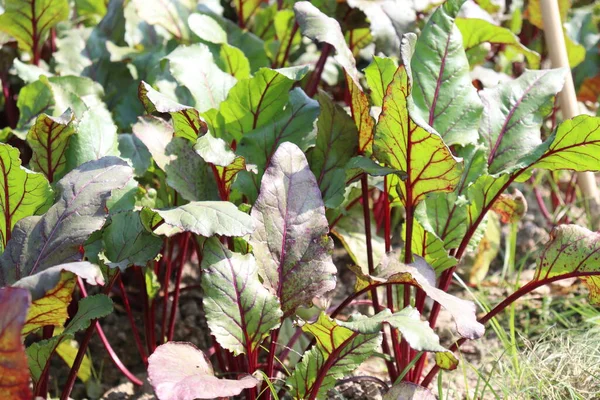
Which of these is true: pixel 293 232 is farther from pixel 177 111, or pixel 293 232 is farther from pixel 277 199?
pixel 177 111

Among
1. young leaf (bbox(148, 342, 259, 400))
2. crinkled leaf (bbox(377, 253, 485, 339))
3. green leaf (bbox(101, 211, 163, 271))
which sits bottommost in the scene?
young leaf (bbox(148, 342, 259, 400))

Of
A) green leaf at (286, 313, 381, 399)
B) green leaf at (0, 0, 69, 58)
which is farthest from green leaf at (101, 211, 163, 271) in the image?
green leaf at (0, 0, 69, 58)

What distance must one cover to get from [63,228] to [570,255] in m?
0.97

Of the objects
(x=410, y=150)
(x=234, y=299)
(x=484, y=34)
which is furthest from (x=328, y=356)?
(x=484, y=34)

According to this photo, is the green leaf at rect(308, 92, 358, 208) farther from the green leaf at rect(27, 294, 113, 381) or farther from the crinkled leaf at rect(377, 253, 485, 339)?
the green leaf at rect(27, 294, 113, 381)

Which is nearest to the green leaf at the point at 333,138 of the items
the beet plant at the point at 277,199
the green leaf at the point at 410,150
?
the beet plant at the point at 277,199

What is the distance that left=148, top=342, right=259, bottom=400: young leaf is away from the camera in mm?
1124

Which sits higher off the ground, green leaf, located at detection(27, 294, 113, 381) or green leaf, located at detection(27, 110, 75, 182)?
green leaf, located at detection(27, 110, 75, 182)

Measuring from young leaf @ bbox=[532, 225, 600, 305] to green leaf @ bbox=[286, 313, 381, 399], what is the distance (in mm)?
396

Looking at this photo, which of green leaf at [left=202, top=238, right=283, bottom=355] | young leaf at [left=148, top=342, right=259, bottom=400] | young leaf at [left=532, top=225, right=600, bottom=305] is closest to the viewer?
young leaf at [left=148, top=342, right=259, bottom=400]

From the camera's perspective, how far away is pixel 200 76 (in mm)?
1657

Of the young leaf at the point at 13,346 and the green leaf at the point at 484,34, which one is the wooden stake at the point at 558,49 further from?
the young leaf at the point at 13,346

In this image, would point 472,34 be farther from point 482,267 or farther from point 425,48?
point 482,267

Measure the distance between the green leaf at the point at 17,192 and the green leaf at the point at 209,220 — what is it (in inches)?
10.5
